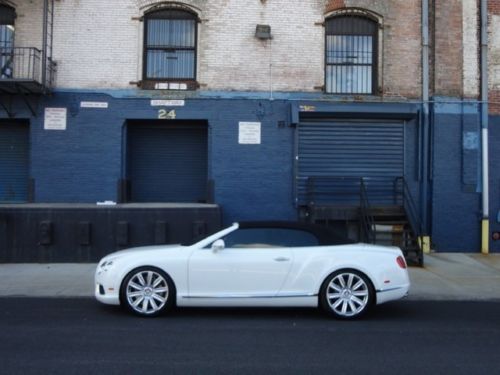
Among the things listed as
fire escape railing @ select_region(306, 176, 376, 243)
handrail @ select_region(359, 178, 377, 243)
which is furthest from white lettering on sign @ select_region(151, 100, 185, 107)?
handrail @ select_region(359, 178, 377, 243)

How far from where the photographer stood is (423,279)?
10.6 metres

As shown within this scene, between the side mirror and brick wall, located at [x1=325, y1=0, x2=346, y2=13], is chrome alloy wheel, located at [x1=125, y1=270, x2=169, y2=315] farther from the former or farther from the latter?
brick wall, located at [x1=325, y1=0, x2=346, y2=13]

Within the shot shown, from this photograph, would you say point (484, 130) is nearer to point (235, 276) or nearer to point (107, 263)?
point (235, 276)

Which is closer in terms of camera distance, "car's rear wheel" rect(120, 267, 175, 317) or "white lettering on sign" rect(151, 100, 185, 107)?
"car's rear wheel" rect(120, 267, 175, 317)

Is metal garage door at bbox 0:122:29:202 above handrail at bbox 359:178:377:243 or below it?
above

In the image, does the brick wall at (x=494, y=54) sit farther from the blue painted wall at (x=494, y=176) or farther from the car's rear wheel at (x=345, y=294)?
the car's rear wheel at (x=345, y=294)

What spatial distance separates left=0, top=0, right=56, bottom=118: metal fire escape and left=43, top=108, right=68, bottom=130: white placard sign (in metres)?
0.33

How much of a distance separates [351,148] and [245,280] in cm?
764

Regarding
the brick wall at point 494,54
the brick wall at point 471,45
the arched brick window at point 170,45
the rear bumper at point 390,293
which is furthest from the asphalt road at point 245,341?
the brick wall at point 494,54

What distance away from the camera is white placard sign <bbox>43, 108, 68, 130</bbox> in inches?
534

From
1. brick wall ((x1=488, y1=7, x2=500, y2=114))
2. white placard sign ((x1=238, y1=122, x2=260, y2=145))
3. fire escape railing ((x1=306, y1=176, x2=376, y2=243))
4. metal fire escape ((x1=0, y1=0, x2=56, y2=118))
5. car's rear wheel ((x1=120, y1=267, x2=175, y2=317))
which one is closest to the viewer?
car's rear wheel ((x1=120, y1=267, x2=175, y2=317))

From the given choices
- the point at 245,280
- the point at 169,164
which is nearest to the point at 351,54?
the point at 169,164

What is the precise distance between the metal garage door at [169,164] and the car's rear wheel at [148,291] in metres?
7.00

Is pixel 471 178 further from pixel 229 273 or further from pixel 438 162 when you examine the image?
pixel 229 273
